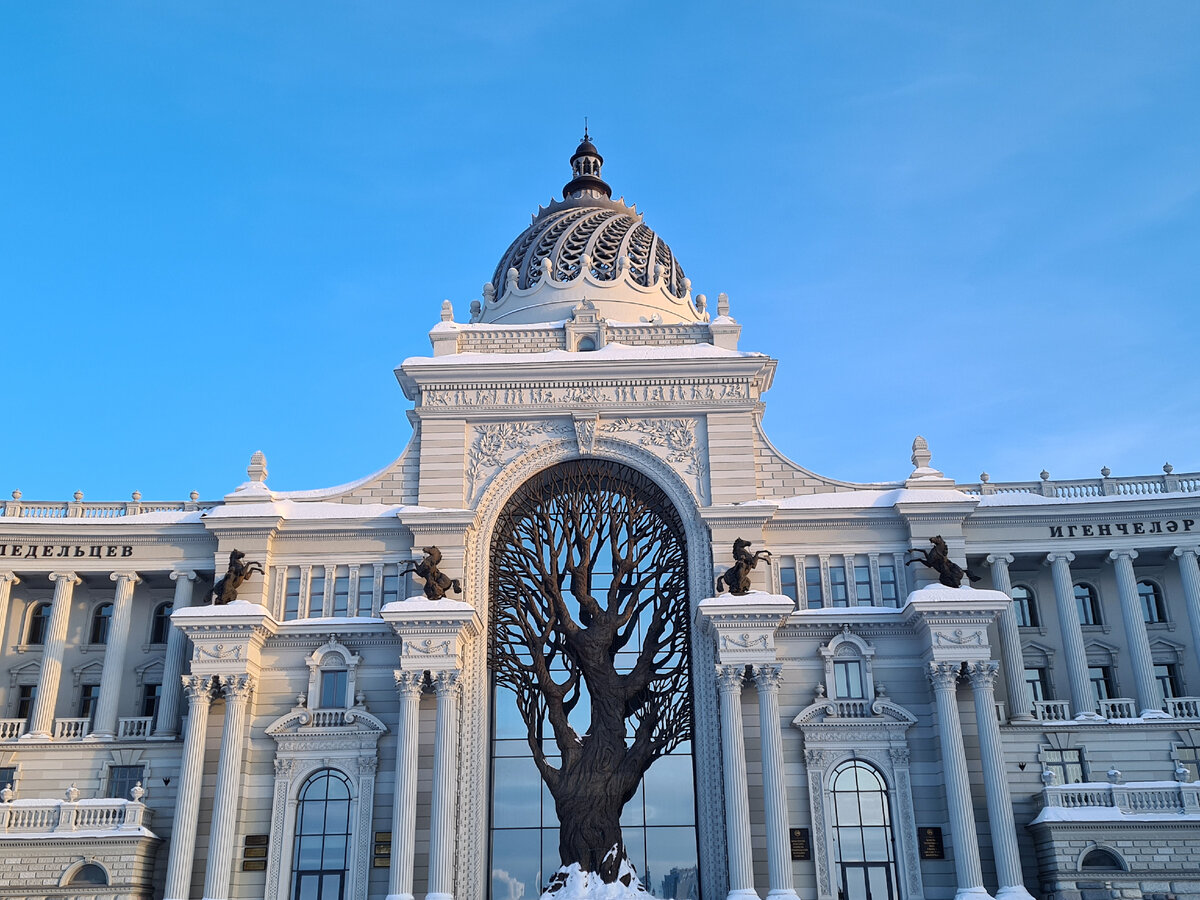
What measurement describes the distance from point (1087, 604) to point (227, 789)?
30696mm

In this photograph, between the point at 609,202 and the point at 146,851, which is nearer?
the point at 146,851

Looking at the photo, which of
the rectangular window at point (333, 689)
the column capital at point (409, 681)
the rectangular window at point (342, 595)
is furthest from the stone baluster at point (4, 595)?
the column capital at point (409, 681)

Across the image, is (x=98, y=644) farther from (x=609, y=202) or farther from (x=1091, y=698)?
(x=1091, y=698)

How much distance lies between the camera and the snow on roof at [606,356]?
42.6m

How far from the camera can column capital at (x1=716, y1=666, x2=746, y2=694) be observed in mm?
37062

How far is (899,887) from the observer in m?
36.3

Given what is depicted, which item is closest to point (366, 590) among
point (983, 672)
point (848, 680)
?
point (848, 680)

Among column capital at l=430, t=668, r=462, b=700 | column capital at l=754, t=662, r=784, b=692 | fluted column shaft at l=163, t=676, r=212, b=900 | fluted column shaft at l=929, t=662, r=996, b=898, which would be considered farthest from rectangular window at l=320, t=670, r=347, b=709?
fluted column shaft at l=929, t=662, r=996, b=898

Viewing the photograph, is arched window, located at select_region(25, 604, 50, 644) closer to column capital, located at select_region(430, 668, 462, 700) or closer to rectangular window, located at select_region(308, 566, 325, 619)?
rectangular window, located at select_region(308, 566, 325, 619)

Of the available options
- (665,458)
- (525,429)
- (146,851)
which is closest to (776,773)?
(665,458)

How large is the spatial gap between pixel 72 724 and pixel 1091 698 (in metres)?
35.2

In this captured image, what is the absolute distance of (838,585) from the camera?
40562 millimetres

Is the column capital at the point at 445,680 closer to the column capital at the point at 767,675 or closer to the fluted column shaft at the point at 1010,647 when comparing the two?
the column capital at the point at 767,675

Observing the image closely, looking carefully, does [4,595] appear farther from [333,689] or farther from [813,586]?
[813,586]
